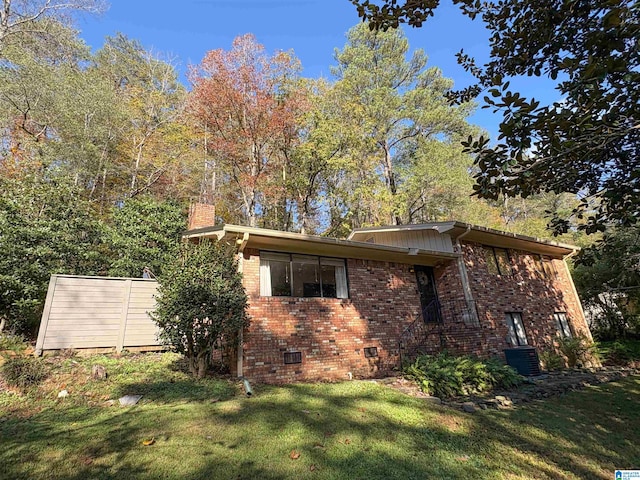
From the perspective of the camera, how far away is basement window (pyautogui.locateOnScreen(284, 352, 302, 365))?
7.12m

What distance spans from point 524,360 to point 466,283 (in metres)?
2.65

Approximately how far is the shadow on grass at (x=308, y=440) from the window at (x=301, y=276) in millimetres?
2468

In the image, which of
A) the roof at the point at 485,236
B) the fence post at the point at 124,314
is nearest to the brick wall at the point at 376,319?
the roof at the point at 485,236

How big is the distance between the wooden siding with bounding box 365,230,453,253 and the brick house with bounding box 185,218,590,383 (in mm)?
37

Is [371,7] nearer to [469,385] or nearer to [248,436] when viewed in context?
[248,436]

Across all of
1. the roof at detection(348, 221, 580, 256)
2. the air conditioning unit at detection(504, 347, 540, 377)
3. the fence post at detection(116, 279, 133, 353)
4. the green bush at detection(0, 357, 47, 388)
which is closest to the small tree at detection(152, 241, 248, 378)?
the fence post at detection(116, 279, 133, 353)

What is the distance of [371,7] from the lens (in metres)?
2.93

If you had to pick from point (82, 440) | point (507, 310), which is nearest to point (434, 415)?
point (82, 440)

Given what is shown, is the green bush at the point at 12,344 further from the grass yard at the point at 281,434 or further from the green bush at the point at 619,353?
the green bush at the point at 619,353

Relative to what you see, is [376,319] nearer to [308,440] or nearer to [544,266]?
[308,440]

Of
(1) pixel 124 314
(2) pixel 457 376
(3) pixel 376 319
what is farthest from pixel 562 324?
(1) pixel 124 314

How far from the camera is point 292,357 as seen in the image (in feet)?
23.6

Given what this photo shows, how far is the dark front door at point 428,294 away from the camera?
9742 millimetres

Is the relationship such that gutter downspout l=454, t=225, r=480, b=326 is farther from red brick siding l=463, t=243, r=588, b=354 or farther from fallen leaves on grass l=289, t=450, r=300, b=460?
fallen leaves on grass l=289, t=450, r=300, b=460
